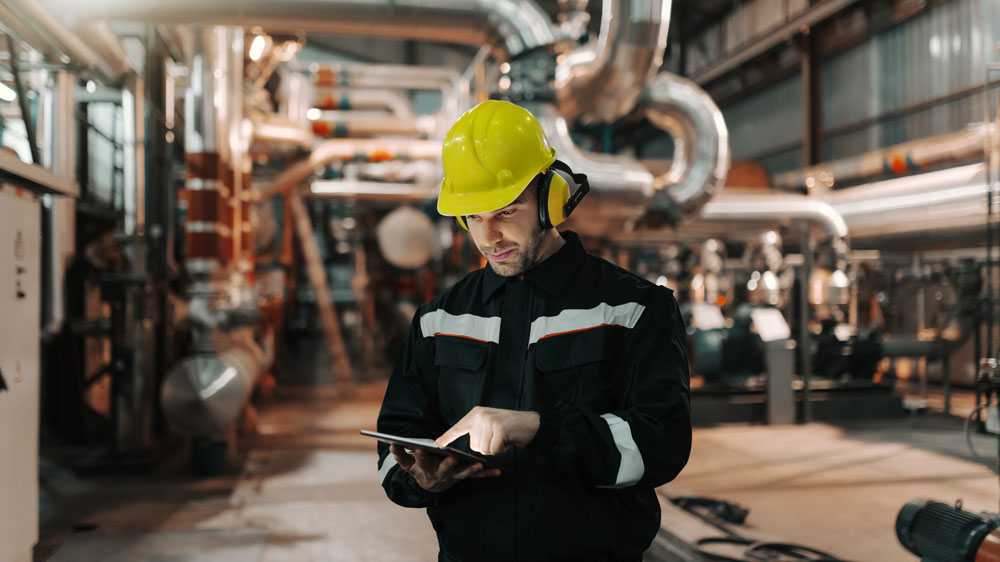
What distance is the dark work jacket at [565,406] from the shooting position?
4.14 feet

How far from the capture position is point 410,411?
1.47m

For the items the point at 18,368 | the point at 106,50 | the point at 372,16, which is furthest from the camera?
the point at 106,50

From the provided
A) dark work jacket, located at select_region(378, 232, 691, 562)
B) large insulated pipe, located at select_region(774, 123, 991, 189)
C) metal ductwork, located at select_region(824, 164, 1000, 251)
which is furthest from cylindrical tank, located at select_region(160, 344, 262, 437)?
large insulated pipe, located at select_region(774, 123, 991, 189)

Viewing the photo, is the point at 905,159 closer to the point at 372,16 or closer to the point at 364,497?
the point at 372,16

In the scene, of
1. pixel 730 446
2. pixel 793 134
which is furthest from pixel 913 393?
pixel 793 134

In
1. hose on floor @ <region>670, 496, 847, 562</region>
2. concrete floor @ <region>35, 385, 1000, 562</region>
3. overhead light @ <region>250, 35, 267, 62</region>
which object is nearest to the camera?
hose on floor @ <region>670, 496, 847, 562</region>

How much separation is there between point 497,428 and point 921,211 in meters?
8.30

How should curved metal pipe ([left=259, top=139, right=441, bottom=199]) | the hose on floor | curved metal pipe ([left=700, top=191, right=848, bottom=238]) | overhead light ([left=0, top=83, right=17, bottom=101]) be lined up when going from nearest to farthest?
1. the hose on floor
2. overhead light ([left=0, top=83, right=17, bottom=101])
3. curved metal pipe ([left=259, top=139, right=441, bottom=199])
4. curved metal pipe ([left=700, top=191, right=848, bottom=238])

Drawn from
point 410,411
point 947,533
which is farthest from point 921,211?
point 410,411

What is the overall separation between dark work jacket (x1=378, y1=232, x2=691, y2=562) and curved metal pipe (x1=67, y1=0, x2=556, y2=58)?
376 centimetres

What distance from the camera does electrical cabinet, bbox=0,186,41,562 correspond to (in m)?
2.88

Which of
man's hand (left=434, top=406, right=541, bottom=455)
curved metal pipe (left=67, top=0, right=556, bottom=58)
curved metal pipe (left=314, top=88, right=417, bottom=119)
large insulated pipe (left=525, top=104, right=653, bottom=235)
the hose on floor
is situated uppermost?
curved metal pipe (left=314, top=88, right=417, bottom=119)

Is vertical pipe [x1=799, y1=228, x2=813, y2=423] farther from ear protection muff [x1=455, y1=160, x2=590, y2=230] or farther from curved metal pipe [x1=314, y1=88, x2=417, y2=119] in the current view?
ear protection muff [x1=455, y1=160, x2=590, y2=230]

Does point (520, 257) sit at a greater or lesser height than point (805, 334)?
greater
